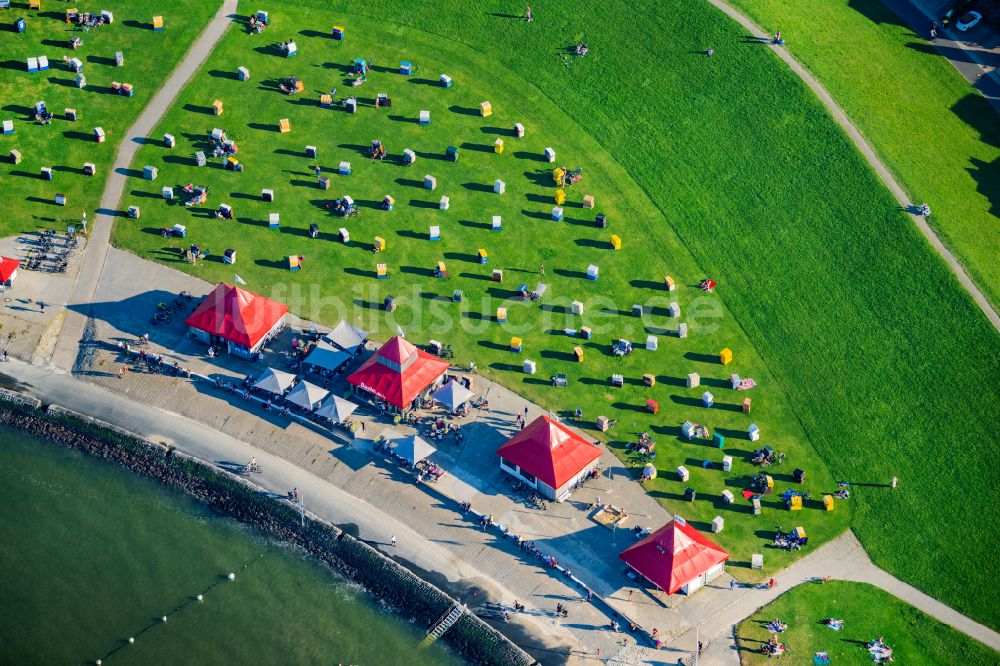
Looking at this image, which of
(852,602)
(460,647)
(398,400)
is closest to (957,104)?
(852,602)

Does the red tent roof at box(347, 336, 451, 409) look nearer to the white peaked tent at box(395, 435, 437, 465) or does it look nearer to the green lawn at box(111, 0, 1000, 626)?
the white peaked tent at box(395, 435, 437, 465)

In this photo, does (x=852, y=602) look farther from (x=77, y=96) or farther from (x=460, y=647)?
(x=77, y=96)

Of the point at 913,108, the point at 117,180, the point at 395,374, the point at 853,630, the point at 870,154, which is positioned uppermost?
the point at 913,108

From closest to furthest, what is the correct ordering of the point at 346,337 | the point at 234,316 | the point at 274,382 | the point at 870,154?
the point at 274,382, the point at 234,316, the point at 346,337, the point at 870,154

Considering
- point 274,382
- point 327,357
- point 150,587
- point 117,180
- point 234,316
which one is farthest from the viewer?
point 117,180

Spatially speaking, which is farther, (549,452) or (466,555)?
(549,452)

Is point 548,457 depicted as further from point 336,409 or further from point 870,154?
point 870,154

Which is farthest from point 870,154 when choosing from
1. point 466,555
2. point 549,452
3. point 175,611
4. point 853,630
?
point 175,611
